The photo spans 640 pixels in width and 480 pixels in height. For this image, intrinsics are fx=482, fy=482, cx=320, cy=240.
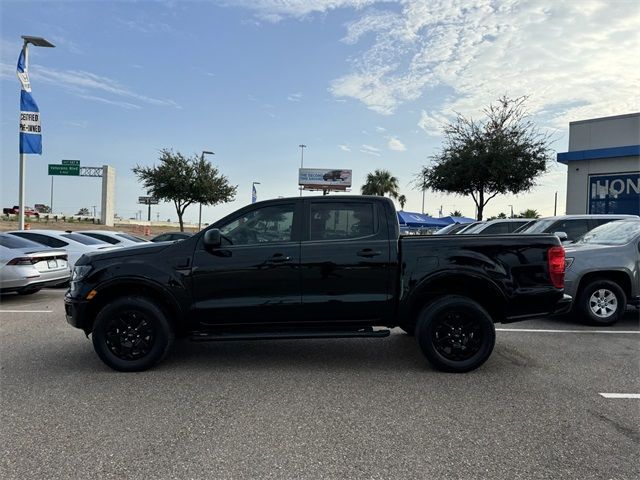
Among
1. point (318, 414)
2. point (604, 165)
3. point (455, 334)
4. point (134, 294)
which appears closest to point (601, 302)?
point (455, 334)

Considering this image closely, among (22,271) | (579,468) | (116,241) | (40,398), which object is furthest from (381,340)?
(116,241)

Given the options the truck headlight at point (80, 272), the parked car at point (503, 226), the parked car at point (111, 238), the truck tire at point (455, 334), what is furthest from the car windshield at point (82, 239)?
the parked car at point (503, 226)

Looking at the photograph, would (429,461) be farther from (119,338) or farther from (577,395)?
(119,338)

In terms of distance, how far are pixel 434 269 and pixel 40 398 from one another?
4094mm

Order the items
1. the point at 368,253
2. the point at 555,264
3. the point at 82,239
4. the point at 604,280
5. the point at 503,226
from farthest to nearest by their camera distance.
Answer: the point at 503,226
the point at 82,239
the point at 604,280
the point at 555,264
the point at 368,253

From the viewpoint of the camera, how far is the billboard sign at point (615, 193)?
19.1m

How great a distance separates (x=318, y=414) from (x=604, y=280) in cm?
601

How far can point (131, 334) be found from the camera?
17.3 ft

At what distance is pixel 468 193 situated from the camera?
2302cm

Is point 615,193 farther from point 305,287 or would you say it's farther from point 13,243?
point 13,243

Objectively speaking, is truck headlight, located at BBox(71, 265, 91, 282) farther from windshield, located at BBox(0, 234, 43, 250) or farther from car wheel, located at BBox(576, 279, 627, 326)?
car wheel, located at BBox(576, 279, 627, 326)

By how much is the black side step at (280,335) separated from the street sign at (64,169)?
5998 cm

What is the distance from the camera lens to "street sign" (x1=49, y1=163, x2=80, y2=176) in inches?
2272

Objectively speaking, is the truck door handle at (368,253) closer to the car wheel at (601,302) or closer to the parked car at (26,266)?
the car wheel at (601,302)
